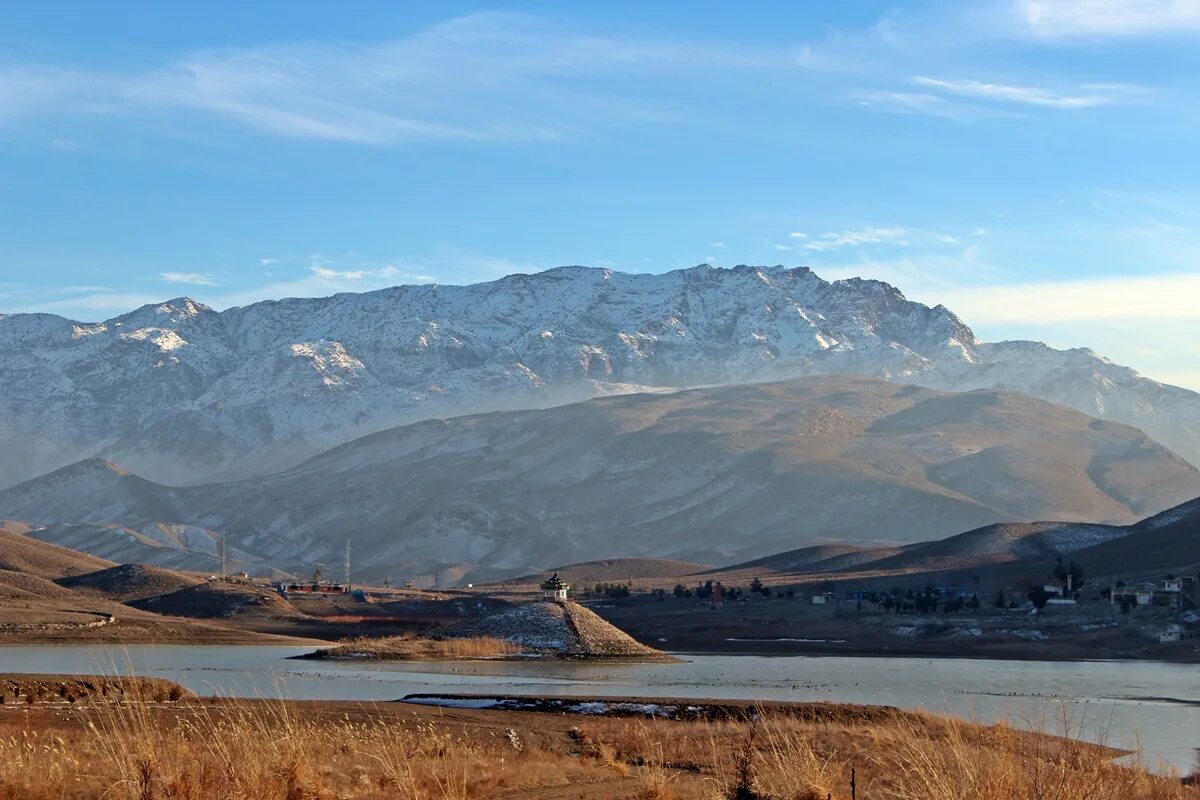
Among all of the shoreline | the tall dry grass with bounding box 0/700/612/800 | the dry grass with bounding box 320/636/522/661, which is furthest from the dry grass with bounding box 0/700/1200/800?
the shoreline

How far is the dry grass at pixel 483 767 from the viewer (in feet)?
60.1

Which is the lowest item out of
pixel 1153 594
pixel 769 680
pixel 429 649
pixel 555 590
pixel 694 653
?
pixel 694 653

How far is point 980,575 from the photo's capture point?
577 ft

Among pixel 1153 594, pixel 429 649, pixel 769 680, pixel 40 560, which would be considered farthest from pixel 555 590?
pixel 40 560

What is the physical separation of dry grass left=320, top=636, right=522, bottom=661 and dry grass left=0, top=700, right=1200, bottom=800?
183 ft

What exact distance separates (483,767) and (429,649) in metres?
71.1

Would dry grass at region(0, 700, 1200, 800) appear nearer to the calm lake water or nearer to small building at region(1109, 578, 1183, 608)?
the calm lake water

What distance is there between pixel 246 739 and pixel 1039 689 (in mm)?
61398

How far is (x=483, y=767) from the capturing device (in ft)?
92.0

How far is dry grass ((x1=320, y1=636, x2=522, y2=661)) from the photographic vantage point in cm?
9462

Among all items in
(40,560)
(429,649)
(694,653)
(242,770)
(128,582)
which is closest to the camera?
(242,770)

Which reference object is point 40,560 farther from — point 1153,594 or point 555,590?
point 1153,594

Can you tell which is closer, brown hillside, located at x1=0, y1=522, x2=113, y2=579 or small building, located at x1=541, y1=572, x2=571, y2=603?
small building, located at x1=541, y1=572, x2=571, y2=603

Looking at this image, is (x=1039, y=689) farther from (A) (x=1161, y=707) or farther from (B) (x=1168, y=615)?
(B) (x=1168, y=615)
